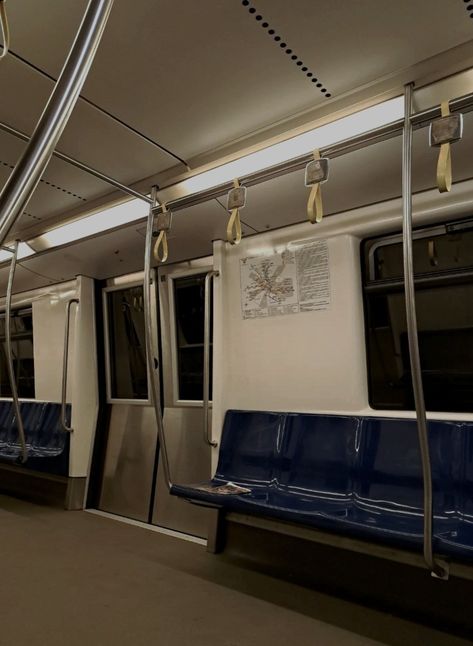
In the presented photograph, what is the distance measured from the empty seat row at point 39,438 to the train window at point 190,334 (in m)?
1.28

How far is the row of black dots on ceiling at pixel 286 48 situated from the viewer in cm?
140

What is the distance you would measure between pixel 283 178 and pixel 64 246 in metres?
1.95

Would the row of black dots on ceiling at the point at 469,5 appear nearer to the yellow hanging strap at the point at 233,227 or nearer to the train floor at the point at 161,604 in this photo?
the yellow hanging strap at the point at 233,227

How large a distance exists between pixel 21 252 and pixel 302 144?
9.03ft

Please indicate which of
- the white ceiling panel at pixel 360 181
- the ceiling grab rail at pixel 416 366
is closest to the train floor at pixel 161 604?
the ceiling grab rail at pixel 416 366

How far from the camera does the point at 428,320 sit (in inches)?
101

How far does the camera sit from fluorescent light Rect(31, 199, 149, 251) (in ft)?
9.36

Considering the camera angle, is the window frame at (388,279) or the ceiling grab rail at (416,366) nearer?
the ceiling grab rail at (416,366)

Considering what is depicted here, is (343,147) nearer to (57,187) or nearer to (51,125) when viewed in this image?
(51,125)

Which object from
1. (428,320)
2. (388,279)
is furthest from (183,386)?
(428,320)

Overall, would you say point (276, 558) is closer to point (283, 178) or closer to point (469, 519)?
point (469, 519)

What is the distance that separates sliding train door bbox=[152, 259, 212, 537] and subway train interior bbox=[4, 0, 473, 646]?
20 millimetres

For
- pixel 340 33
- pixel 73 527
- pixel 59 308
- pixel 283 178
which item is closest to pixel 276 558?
pixel 73 527

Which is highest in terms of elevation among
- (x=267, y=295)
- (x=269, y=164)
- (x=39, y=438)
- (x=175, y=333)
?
(x=269, y=164)
